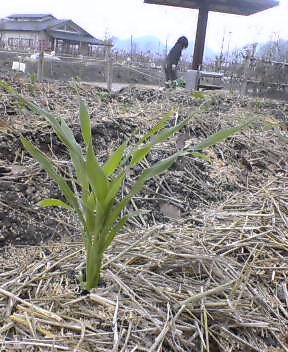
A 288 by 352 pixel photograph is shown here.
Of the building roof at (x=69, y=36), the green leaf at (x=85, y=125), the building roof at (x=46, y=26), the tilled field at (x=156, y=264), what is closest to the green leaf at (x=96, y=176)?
the green leaf at (x=85, y=125)

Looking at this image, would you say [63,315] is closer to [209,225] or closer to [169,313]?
[169,313]

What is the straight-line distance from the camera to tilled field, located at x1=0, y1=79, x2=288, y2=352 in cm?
101

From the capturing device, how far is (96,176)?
978 mm

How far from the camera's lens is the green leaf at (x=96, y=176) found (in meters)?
0.94

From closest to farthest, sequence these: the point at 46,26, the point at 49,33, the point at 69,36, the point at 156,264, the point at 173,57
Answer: the point at 156,264 → the point at 173,57 → the point at 49,33 → the point at 69,36 → the point at 46,26

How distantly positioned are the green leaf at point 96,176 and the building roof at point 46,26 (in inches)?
1291

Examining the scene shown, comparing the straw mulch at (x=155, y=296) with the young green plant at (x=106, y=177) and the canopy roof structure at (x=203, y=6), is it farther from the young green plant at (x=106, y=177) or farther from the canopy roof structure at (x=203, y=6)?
the canopy roof structure at (x=203, y=6)

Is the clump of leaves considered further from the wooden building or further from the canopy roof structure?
the wooden building

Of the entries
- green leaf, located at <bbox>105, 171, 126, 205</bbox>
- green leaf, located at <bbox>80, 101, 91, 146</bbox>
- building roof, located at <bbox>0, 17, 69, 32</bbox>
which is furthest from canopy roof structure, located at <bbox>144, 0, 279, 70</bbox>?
building roof, located at <bbox>0, 17, 69, 32</bbox>

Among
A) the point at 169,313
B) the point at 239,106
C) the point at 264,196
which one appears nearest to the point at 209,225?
the point at 264,196

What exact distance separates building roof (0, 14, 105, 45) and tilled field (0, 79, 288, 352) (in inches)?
1248

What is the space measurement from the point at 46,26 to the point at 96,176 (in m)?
36.8

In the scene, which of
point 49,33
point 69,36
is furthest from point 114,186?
point 69,36

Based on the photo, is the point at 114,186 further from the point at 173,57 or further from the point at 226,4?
the point at 226,4
